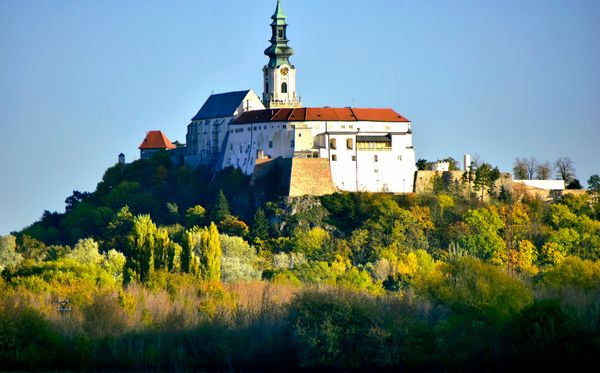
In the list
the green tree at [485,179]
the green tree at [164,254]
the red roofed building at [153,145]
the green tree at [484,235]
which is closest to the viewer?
the green tree at [164,254]

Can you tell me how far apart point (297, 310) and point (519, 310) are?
26.0 ft

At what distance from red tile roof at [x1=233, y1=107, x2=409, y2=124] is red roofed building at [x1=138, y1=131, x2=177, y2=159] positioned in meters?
11.4

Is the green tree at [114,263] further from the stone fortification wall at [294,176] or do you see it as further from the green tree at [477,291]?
the green tree at [477,291]

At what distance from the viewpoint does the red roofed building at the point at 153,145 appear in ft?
360

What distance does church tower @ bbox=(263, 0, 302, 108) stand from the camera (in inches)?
4107

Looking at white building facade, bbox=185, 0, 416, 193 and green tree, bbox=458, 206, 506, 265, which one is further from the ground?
white building facade, bbox=185, 0, 416, 193

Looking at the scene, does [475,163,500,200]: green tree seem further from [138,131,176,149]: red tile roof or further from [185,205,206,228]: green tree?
[138,131,176,149]: red tile roof

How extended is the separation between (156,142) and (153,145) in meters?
0.31

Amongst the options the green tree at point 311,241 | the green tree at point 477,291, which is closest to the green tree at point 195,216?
the green tree at point 311,241

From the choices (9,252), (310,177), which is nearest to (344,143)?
(310,177)

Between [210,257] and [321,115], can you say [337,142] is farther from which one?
[210,257]

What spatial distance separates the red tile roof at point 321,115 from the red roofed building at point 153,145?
11444mm

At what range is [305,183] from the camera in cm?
9456

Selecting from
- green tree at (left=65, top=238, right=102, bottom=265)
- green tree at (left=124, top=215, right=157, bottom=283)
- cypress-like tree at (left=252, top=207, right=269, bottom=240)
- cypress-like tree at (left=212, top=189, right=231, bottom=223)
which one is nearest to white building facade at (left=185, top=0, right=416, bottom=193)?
cypress-like tree at (left=212, top=189, right=231, bottom=223)
